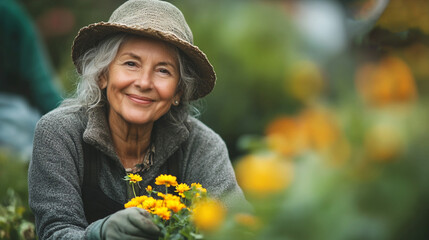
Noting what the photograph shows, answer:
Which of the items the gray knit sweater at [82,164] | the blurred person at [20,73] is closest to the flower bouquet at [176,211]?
the gray knit sweater at [82,164]

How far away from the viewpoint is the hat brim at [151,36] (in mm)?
2143

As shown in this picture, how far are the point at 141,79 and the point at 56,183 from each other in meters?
0.50

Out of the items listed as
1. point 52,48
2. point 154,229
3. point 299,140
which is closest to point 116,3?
point 52,48

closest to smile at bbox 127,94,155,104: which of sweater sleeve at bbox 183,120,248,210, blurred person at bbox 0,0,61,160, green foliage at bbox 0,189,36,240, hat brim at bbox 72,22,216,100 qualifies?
hat brim at bbox 72,22,216,100

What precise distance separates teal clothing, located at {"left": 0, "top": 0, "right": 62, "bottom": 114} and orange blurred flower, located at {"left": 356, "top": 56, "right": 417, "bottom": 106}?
2971mm

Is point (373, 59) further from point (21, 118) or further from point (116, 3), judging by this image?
point (116, 3)

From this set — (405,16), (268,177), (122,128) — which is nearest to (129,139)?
(122,128)

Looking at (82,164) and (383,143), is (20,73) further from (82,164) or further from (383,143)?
(383,143)

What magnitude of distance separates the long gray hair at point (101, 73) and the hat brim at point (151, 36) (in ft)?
0.09

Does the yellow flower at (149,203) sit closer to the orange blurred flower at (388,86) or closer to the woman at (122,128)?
the woman at (122,128)

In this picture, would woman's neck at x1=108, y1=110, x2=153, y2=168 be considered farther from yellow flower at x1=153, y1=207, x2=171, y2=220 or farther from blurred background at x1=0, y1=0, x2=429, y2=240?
yellow flower at x1=153, y1=207, x2=171, y2=220

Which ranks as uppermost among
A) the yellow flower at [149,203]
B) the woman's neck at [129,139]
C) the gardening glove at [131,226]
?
the woman's neck at [129,139]

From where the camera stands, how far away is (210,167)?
245 cm

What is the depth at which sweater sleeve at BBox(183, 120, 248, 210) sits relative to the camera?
2375mm
